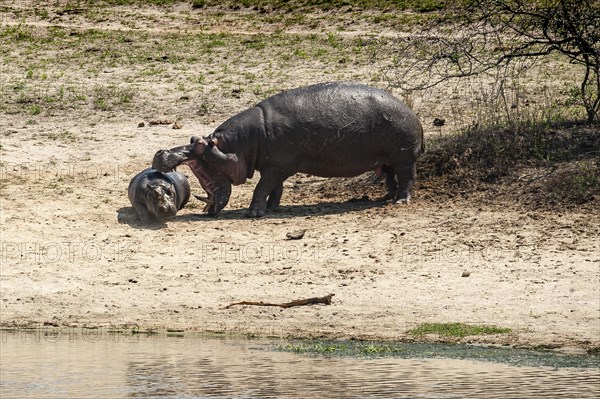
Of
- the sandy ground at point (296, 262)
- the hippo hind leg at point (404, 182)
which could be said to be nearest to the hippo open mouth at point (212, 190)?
the sandy ground at point (296, 262)

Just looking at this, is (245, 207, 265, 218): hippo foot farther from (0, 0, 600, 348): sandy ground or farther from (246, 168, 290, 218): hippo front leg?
(0, 0, 600, 348): sandy ground

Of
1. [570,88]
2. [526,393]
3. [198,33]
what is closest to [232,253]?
[526,393]

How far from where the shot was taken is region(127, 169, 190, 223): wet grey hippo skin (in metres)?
14.6

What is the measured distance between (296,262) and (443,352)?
9.11 ft

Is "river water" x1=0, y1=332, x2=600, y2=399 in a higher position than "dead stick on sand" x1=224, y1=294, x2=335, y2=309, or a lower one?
lower

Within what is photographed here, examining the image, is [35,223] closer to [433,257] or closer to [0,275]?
[0,275]

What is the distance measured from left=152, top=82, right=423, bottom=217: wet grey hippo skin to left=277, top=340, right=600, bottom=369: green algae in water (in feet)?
13.2

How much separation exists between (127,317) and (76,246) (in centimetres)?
186

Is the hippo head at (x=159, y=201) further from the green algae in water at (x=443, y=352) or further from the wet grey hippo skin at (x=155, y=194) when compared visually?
the green algae in water at (x=443, y=352)

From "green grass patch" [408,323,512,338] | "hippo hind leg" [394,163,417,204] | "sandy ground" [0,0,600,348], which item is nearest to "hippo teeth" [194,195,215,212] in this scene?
"sandy ground" [0,0,600,348]

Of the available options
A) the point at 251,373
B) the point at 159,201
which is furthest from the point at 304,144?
the point at 251,373

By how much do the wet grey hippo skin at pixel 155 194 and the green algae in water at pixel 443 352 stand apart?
3.63m

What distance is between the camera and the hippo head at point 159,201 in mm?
14539

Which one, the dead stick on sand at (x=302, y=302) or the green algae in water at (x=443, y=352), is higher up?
the dead stick on sand at (x=302, y=302)
